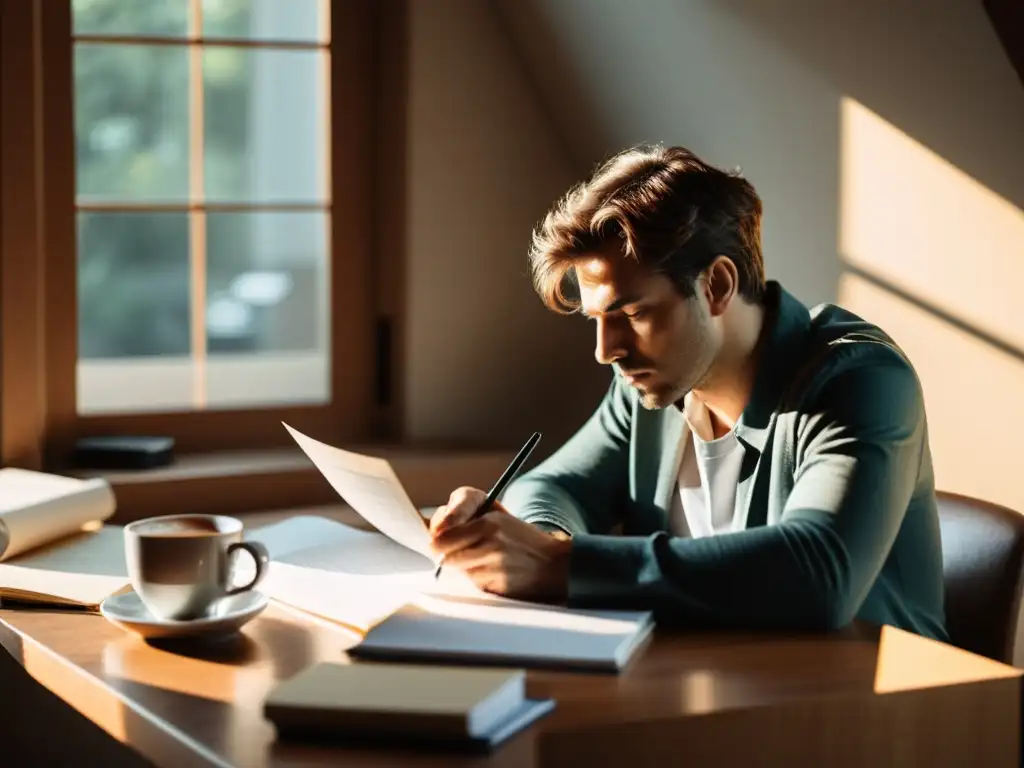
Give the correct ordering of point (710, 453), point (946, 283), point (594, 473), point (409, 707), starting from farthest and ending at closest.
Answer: point (946, 283), point (594, 473), point (710, 453), point (409, 707)

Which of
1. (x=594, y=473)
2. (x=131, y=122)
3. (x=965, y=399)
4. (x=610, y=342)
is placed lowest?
(x=594, y=473)

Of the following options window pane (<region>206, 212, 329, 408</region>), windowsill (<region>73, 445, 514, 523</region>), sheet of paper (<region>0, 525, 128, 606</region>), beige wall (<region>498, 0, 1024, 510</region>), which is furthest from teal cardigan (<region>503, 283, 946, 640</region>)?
window pane (<region>206, 212, 329, 408</region>)

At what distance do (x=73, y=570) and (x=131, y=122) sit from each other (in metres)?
1.37

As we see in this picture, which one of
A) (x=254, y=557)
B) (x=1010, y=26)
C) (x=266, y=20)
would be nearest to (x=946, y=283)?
(x=1010, y=26)

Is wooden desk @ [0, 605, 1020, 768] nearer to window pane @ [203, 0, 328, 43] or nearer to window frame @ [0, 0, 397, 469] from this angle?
window frame @ [0, 0, 397, 469]

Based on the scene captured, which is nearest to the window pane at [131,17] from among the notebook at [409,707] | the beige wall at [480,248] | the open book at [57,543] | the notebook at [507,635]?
the beige wall at [480,248]

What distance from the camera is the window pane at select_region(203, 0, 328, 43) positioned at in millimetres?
2936

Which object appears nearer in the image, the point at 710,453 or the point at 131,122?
the point at 710,453

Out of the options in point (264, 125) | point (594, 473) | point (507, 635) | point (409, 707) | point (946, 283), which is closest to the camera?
point (409, 707)

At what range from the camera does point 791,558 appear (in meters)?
1.49

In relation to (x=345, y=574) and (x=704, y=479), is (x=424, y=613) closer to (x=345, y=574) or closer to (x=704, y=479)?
(x=345, y=574)

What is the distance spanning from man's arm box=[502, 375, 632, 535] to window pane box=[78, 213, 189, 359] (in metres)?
1.20

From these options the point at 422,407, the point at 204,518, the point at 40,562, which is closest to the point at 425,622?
the point at 204,518

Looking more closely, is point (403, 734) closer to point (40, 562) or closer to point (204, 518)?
point (204, 518)
